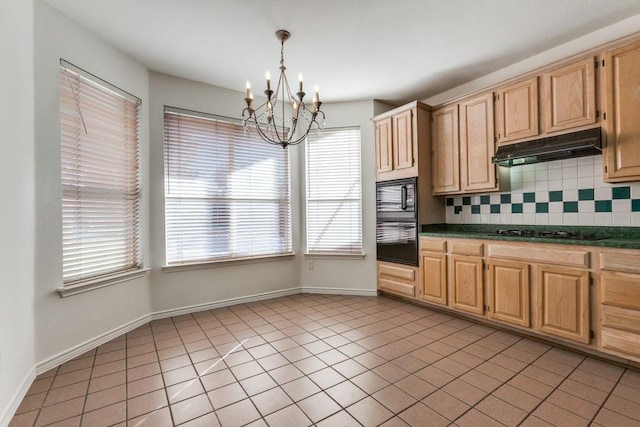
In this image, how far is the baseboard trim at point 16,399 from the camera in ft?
5.32

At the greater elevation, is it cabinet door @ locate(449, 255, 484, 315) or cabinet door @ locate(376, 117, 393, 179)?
cabinet door @ locate(376, 117, 393, 179)

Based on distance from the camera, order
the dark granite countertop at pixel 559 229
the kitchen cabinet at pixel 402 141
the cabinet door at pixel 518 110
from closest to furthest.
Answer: the dark granite countertop at pixel 559 229 < the cabinet door at pixel 518 110 < the kitchen cabinet at pixel 402 141

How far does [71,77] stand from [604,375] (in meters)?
4.62

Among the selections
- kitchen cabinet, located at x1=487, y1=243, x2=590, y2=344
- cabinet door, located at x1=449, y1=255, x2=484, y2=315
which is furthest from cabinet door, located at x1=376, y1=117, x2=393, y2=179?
kitchen cabinet, located at x1=487, y1=243, x2=590, y2=344

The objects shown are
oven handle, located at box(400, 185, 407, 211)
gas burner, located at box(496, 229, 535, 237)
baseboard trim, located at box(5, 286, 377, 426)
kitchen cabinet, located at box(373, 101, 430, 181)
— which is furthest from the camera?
oven handle, located at box(400, 185, 407, 211)

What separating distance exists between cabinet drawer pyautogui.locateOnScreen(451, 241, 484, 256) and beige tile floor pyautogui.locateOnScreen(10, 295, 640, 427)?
74 centimetres

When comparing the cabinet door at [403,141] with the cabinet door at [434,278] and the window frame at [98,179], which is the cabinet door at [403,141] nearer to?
the cabinet door at [434,278]

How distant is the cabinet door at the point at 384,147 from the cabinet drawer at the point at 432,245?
102 cm

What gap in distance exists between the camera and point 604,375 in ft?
6.65

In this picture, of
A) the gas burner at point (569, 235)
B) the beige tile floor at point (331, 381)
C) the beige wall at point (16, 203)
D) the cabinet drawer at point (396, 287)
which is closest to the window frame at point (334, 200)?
the cabinet drawer at point (396, 287)

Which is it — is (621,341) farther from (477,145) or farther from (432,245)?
(477,145)

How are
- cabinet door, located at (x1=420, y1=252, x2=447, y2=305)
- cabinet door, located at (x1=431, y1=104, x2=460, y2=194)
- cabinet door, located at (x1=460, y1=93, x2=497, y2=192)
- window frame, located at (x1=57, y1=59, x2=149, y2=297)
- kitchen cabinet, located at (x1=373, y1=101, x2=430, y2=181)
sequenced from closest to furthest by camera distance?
1. window frame, located at (x1=57, y1=59, x2=149, y2=297)
2. cabinet door, located at (x1=460, y1=93, x2=497, y2=192)
3. cabinet door, located at (x1=420, y1=252, x2=447, y2=305)
4. cabinet door, located at (x1=431, y1=104, x2=460, y2=194)
5. kitchen cabinet, located at (x1=373, y1=101, x2=430, y2=181)

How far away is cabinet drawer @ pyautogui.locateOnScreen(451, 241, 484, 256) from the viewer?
2893mm

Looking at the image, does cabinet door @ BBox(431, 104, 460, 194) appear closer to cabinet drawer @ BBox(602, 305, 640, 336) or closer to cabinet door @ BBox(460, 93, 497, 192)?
cabinet door @ BBox(460, 93, 497, 192)
